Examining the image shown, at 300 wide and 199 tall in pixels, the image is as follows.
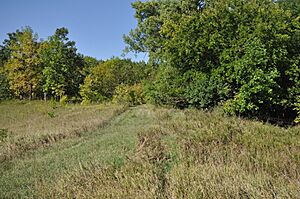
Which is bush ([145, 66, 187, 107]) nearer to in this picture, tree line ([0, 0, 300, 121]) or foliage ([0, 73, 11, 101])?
tree line ([0, 0, 300, 121])

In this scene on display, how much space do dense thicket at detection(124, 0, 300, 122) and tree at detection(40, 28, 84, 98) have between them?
27417 mm

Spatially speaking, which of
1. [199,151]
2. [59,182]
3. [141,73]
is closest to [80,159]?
[59,182]

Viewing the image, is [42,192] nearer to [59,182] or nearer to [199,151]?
[59,182]

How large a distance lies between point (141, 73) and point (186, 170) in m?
39.7

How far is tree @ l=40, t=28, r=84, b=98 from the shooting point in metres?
43.5

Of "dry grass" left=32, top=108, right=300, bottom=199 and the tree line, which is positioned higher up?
the tree line

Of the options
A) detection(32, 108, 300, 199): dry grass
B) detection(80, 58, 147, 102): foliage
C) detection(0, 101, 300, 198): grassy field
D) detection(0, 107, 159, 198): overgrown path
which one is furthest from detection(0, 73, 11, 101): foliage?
detection(32, 108, 300, 199): dry grass

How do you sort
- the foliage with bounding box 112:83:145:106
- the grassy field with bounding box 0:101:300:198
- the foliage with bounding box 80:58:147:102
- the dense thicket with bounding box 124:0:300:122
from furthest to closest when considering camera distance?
the foliage with bounding box 80:58:147:102 < the foliage with bounding box 112:83:145:106 < the dense thicket with bounding box 124:0:300:122 < the grassy field with bounding box 0:101:300:198

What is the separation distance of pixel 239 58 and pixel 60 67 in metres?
33.6

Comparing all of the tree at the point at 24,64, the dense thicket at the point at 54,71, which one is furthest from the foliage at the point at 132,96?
the tree at the point at 24,64

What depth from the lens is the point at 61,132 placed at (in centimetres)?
1314

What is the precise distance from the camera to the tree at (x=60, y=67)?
43.5 meters

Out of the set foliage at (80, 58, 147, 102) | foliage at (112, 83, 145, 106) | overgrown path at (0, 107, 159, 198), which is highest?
foliage at (80, 58, 147, 102)

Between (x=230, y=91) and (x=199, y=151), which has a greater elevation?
(x=230, y=91)
